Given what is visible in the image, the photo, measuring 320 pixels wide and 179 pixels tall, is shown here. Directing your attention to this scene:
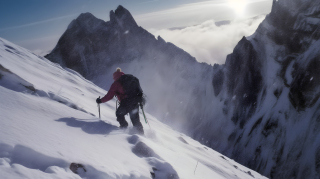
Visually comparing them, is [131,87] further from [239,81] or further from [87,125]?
[239,81]

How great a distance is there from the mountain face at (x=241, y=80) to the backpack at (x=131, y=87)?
32595 mm

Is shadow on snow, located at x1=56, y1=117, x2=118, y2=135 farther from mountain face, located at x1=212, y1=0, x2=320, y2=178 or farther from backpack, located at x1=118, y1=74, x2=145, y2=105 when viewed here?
mountain face, located at x1=212, y1=0, x2=320, y2=178

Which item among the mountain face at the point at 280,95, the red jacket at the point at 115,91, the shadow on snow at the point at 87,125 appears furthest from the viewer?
the mountain face at the point at 280,95

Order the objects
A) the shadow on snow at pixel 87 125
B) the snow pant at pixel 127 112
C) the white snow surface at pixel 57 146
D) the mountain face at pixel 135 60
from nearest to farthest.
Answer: the white snow surface at pixel 57 146 → the shadow on snow at pixel 87 125 → the snow pant at pixel 127 112 → the mountain face at pixel 135 60

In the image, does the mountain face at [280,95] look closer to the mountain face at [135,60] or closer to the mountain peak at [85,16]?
the mountain face at [135,60]

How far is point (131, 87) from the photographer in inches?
271

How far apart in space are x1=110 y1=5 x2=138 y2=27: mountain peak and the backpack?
80.3 meters

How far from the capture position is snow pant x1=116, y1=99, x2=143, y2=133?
21.7ft

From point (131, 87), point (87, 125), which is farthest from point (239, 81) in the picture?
point (87, 125)

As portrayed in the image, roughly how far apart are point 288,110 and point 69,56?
73602 millimetres

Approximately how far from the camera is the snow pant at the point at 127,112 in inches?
260

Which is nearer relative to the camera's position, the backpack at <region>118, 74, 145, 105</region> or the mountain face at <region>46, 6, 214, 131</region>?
the backpack at <region>118, 74, 145, 105</region>

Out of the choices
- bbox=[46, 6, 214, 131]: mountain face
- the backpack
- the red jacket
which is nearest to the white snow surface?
the red jacket

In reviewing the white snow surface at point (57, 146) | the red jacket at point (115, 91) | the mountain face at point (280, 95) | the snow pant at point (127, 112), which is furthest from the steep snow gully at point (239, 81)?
the snow pant at point (127, 112)
